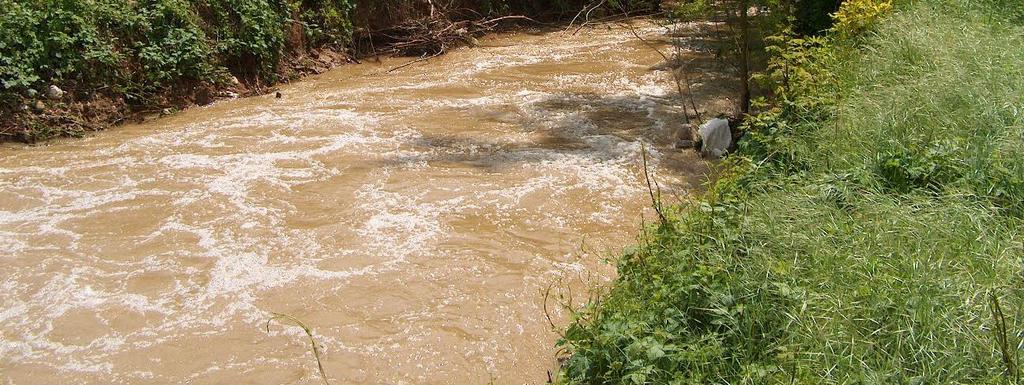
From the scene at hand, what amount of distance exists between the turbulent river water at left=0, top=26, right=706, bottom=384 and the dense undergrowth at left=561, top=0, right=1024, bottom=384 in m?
0.91

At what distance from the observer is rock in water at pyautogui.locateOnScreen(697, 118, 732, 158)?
7.79m

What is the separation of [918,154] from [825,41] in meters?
3.03

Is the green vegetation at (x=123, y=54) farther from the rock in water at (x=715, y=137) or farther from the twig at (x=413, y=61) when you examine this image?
the rock in water at (x=715, y=137)

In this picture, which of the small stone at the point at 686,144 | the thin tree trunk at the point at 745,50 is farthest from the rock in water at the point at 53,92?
the thin tree trunk at the point at 745,50

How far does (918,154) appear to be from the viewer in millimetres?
4746

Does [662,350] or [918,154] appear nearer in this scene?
[662,350]

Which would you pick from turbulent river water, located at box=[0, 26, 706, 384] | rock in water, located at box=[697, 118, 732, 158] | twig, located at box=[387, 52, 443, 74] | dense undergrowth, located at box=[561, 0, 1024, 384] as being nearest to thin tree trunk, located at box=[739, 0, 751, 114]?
rock in water, located at box=[697, 118, 732, 158]

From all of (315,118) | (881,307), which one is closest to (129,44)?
(315,118)

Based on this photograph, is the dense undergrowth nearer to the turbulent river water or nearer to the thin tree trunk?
the turbulent river water

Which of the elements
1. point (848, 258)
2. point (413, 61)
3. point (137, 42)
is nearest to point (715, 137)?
point (848, 258)

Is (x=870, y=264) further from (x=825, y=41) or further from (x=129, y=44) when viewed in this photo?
(x=129, y=44)

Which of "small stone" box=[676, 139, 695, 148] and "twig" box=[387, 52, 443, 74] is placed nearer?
"small stone" box=[676, 139, 695, 148]

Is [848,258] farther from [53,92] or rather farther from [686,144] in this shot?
[53,92]

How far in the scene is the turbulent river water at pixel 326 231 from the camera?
4.54 meters
